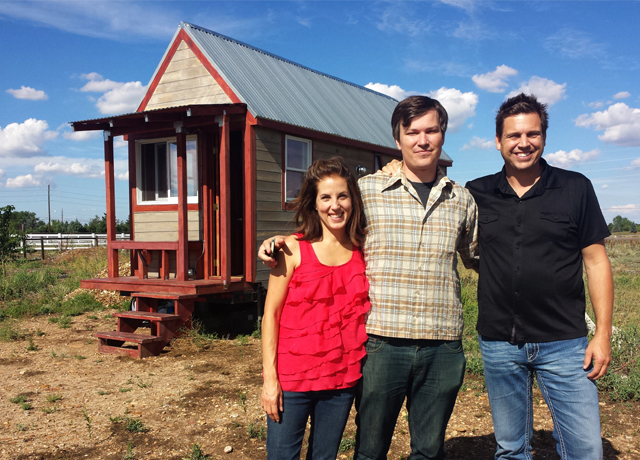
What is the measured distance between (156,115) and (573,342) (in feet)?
21.5

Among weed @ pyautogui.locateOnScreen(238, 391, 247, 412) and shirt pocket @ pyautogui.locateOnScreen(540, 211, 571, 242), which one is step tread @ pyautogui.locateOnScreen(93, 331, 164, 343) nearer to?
weed @ pyautogui.locateOnScreen(238, 391, 247, 412)

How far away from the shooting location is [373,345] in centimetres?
233

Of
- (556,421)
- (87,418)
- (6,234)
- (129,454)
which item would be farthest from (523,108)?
(6,234)

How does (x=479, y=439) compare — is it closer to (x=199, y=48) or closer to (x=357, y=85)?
(x=199, y=48)

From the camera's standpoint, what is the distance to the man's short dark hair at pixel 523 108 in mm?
2463

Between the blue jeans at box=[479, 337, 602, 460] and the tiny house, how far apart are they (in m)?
5.17

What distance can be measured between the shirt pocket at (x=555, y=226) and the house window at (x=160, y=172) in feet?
21.8

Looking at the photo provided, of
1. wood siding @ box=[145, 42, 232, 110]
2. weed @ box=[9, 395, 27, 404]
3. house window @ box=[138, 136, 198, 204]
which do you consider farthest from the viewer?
house window @ box=[138, 136, 198, 204]

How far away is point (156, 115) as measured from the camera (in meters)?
7.26

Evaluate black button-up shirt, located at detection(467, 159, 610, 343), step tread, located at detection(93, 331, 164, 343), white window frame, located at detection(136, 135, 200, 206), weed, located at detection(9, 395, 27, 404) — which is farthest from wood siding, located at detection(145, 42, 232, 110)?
black button-up shirt, located at detection(467, 159, 610, 343)

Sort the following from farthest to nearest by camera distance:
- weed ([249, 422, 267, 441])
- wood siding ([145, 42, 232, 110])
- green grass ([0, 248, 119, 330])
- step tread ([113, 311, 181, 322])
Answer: green grass ([0, 248, 119, 330]) < wood siding ([145, 42, 232, 110]) < step tread ([113, 311, 181, 322]) < weed ([249, 422, 267, 441])

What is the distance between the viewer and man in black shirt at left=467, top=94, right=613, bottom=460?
7.57 ft

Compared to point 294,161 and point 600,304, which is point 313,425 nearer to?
point 600,304

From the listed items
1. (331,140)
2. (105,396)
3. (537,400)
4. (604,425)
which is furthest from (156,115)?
(604,425)
